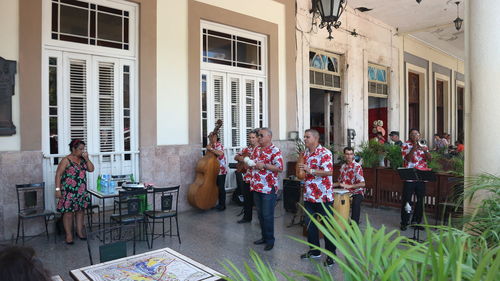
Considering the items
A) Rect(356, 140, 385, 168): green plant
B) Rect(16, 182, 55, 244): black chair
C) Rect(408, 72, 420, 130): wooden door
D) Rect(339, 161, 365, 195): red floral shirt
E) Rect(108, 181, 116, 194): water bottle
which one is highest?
Rect(408, 72, 420, 130): wooden door

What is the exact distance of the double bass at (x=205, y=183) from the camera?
23.1 ft

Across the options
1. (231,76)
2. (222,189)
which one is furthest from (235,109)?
(222,189)

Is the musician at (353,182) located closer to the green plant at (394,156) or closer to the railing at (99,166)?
the green plant at (394,156)

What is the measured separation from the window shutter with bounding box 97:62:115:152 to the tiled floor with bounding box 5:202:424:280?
1.76 meters

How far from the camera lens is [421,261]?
48.9 inches

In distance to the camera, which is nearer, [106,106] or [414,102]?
[106,106]

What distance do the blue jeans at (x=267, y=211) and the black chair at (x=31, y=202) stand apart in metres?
2.96

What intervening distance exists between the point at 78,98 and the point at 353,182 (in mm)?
4676

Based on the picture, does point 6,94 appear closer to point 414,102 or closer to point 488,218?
point 488,218

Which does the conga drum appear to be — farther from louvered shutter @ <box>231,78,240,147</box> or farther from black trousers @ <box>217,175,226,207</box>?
louvered shutter @ <box>231,78,240,147</box>

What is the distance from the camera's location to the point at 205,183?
23.3 feet

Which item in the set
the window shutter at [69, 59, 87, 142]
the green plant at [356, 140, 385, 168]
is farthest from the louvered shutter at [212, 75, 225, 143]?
the green plant at [356, 140, 385, 168]

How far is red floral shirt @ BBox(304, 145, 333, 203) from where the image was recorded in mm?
4371

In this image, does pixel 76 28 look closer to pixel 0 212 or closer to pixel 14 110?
pixel 14 110
